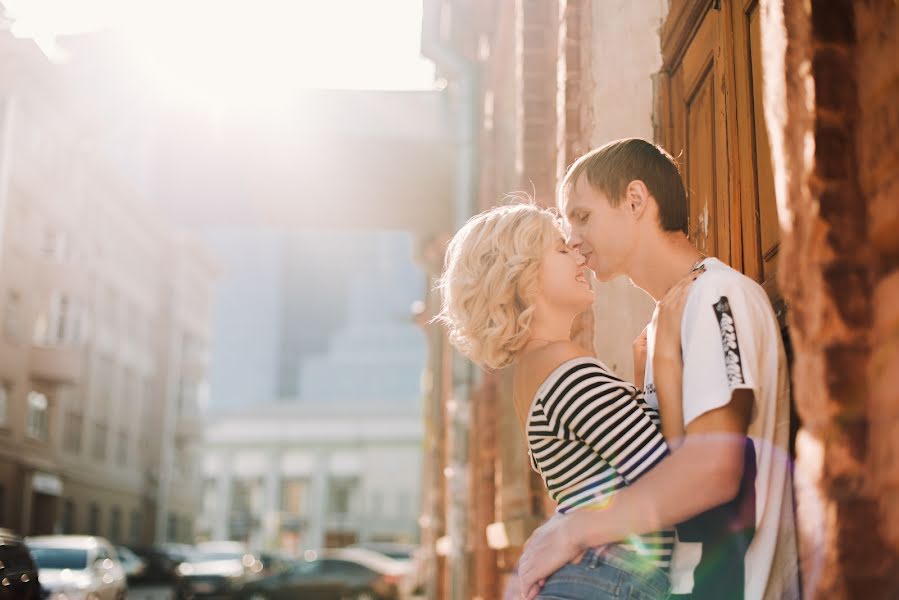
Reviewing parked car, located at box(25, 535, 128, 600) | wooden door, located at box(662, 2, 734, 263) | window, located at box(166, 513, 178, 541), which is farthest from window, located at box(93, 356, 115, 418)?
wooden door, located at box(662, 2, 734, 263)

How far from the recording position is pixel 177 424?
55.6 m

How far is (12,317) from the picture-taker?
1330 inches

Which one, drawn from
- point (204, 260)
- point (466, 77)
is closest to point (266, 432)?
point (204, 260)

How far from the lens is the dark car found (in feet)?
78.9

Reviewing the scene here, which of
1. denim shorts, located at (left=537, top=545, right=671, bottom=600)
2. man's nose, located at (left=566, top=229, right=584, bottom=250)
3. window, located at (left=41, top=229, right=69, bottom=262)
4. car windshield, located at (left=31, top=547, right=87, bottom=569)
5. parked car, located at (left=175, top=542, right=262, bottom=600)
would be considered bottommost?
parked car, located at (left=175, top=542, right=262, bottom=600)

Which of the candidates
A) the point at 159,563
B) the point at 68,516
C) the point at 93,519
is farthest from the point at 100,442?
the point at 159,563

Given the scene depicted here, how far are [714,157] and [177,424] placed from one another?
5359 centimetres

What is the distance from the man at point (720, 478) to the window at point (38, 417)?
34688mm

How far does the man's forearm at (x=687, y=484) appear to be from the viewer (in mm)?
2357

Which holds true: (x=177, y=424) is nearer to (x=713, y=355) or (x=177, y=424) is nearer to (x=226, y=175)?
(x=226, y=175)

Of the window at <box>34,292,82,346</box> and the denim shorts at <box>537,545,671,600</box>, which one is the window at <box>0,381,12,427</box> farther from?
the denim shorts at <box>537,545,671,600</box>

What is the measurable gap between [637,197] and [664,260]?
0.17 metres

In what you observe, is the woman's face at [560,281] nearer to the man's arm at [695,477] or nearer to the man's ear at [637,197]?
the man's ear at [637,197]

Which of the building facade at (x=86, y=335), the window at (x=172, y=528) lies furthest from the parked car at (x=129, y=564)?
the window at (x=172, y=528)
